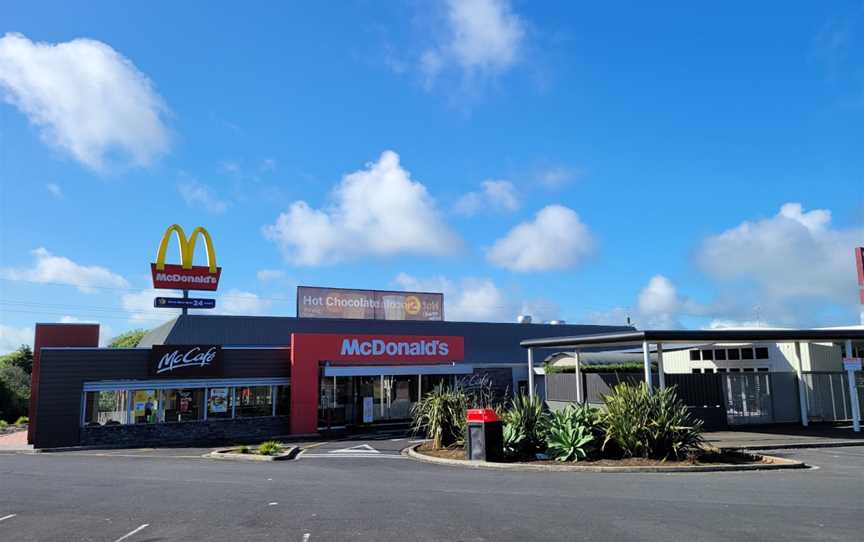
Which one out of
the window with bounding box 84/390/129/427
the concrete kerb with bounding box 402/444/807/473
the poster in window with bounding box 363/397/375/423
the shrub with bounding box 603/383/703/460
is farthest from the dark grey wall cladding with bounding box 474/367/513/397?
the shrub with bounding box 603/383/703/460

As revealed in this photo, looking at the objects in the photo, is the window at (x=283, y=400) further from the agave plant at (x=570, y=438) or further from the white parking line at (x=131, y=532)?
the white parking line at (x=131, y=532)

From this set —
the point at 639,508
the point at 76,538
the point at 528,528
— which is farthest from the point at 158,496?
the point at 639,508

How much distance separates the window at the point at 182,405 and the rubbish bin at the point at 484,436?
1416 cm

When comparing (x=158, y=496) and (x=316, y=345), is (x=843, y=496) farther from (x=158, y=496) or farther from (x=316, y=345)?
(x=316, y=345)

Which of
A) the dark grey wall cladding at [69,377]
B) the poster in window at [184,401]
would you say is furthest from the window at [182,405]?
the dark grey wall cladding at [69,377]

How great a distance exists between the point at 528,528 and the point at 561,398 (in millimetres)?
20884

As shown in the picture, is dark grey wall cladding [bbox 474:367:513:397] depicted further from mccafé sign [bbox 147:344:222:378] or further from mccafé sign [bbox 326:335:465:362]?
mccafé sign [bbox 147:344:222:378]

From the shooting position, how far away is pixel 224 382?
26625mm

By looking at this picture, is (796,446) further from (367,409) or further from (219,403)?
(219,403)

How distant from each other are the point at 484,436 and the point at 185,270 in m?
21.4

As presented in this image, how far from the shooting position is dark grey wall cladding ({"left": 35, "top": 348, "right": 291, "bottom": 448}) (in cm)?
2369

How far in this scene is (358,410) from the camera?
28.9m

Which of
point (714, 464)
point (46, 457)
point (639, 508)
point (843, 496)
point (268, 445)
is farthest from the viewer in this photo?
point (46, 457)

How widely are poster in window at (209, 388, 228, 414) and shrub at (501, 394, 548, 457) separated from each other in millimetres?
13991
